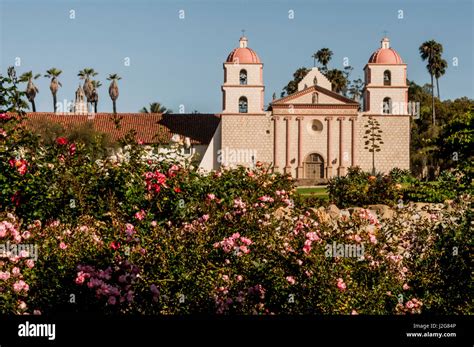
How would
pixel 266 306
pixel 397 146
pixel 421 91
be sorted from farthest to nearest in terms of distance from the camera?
pixel 421 91 < pixel 397 146 < pixel 266 306

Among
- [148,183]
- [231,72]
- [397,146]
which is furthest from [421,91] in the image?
[148,183]

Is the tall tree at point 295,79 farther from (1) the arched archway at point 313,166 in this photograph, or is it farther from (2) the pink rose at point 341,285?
(2) the pink rose at point 341,285

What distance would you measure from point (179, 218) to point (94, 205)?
1.15 meters

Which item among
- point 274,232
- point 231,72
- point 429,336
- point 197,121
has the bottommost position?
point 429,336

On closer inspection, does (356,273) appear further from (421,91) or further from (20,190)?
(421,91)

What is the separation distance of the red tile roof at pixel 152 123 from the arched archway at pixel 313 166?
21.7 feet

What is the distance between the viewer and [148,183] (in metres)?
8.67

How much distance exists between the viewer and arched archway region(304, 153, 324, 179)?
153 feet

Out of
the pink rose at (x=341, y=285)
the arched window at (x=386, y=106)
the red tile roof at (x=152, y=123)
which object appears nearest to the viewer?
the pink rose at (x=341, y=285)

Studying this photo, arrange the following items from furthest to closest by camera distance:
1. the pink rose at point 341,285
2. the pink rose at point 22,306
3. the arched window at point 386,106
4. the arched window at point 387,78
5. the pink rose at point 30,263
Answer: the arched window at point 386,106 < the arched window at point 387,78 < the pink rose at point 30,263 < the pink rose at point 22,306 < the pink rose at point 341,285

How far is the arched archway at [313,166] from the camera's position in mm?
46688

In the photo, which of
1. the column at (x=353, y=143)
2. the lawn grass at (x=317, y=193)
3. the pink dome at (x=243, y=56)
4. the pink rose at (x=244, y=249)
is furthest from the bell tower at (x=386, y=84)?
the pink rose at (x=244, y=249)

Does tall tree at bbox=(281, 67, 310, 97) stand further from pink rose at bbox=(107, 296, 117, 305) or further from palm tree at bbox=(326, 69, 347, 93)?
pink rose at bbox=(107, 296, 117, 305)

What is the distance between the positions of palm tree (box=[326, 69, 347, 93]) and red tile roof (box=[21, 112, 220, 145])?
50.6ft
